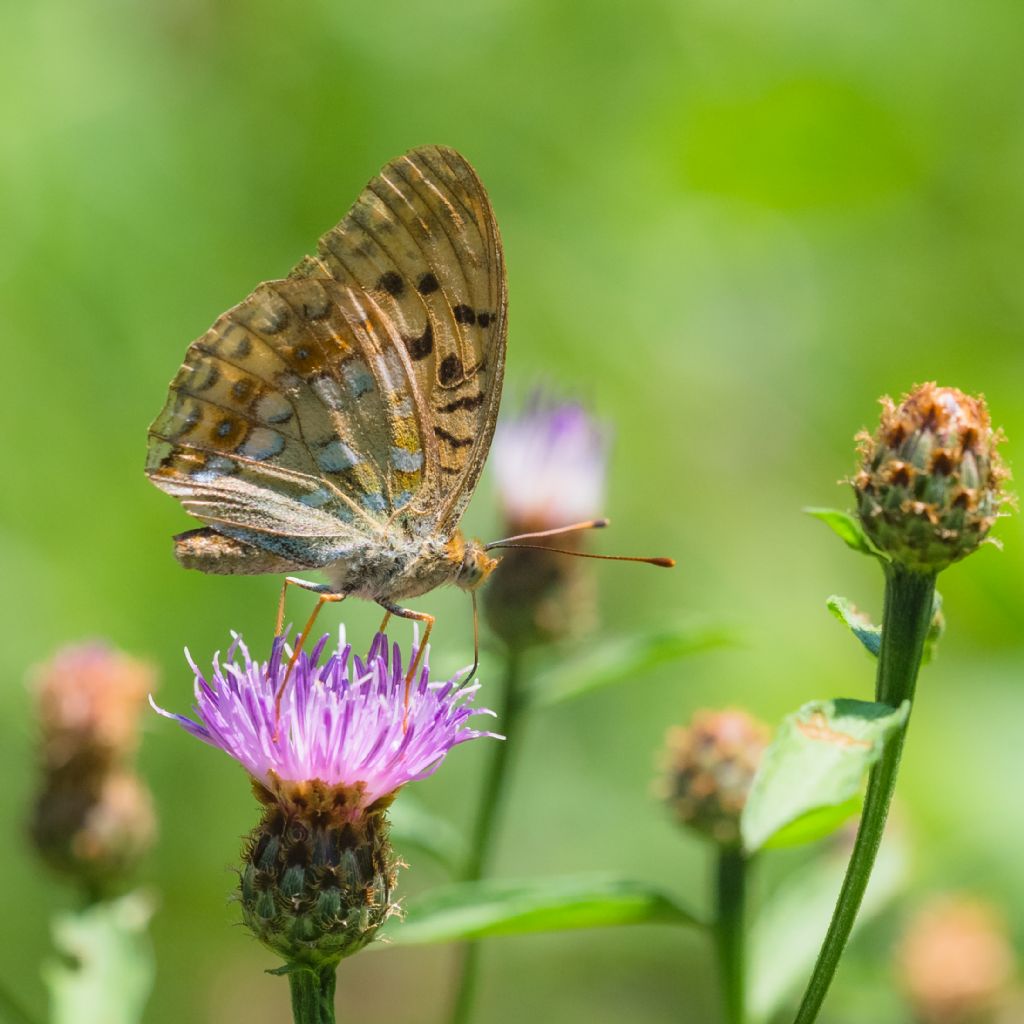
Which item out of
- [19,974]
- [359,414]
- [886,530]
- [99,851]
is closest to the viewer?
[886,530]

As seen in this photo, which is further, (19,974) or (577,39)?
(577,39)

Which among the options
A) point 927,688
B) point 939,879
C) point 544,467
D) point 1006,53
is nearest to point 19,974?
point 544,467

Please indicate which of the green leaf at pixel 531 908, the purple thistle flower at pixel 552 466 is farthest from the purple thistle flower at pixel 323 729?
the purple thistle flower at pixel 552 466

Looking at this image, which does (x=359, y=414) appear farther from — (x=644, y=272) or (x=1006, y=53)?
(x=1006, y=53)

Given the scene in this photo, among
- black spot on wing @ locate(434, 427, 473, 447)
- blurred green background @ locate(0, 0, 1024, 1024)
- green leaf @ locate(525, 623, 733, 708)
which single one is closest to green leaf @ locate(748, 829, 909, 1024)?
green leaf @ locate(525, 623, 733, 708)

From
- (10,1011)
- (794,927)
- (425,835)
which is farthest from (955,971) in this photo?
(10,1011)

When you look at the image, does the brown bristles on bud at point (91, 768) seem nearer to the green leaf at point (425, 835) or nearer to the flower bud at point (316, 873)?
the green leaf at point (425, 835)

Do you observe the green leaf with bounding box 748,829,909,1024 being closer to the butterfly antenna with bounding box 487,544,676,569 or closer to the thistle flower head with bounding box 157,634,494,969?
the butterfly antenna with bounding box 487,544,676,569

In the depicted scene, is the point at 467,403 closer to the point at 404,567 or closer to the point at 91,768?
the point at 404,567
